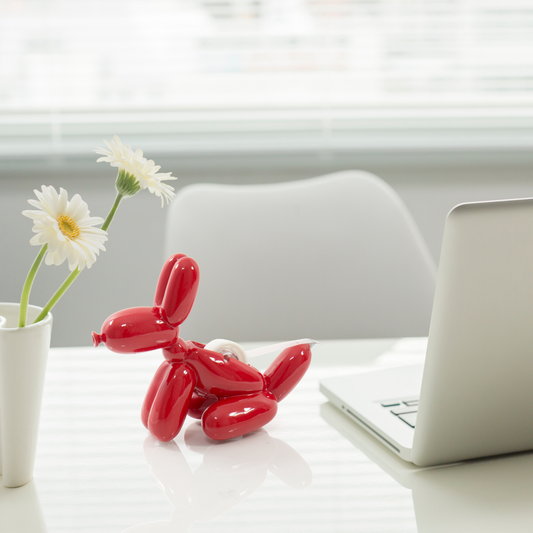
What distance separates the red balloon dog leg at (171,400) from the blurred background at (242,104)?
1.46m

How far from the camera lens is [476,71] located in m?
2.08

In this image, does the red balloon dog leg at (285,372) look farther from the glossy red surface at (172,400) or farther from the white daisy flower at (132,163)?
the white daisy flower at (132,163)

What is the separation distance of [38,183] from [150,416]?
1.57 metres

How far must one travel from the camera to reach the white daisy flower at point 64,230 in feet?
1.55

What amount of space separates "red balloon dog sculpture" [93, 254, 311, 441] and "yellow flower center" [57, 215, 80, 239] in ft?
0.34

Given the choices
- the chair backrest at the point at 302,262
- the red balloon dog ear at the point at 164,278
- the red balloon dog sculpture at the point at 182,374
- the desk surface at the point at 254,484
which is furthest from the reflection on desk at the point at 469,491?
the chair backrest at the point at 302,262

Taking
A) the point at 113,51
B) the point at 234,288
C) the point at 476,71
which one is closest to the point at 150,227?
the point at 113,51

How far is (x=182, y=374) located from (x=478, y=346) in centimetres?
25

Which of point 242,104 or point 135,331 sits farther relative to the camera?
point 242,104

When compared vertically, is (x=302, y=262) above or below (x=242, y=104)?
below

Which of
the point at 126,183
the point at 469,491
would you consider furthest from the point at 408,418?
the point at 126,183

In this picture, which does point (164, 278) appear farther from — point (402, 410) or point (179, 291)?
point (402, 410)

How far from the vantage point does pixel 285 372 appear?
2.22ft

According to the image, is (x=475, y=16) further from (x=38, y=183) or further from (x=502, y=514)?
(x=502, y=514)
